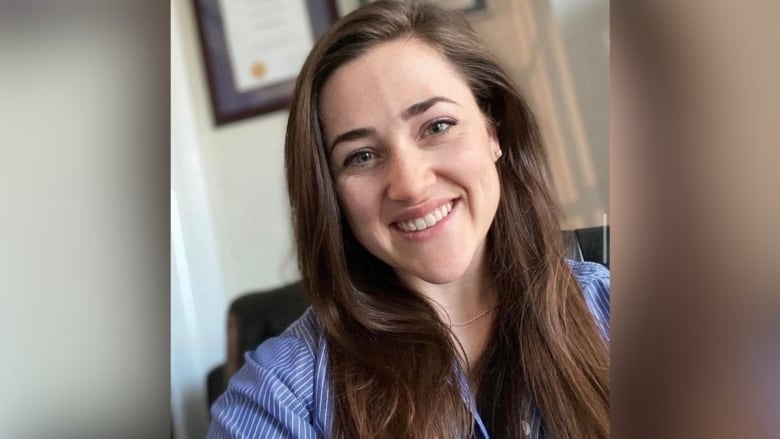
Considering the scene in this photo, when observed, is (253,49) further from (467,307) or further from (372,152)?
(467,307)

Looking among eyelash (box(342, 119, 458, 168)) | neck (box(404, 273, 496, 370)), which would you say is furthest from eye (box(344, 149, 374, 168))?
neck (box(404, 273, 496, 370))

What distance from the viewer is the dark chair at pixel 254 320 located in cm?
58

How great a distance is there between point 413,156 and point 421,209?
43mm

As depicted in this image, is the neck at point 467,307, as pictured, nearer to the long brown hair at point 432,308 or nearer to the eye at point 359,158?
the long brown hair at point 432,308

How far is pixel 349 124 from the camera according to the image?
1.71 feet

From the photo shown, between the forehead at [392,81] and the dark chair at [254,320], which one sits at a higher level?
the forehead at [392,81]

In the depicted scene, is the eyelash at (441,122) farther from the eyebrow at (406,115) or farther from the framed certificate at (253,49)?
the framed certificate at (253,49)

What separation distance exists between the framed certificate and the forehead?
6cm

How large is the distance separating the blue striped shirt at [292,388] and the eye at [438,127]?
151 millimetres

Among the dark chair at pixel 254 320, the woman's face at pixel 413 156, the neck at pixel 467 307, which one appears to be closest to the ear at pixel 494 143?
the woman's face at pixel 413 156

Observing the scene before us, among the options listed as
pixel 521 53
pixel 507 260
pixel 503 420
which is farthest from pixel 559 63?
pixel 503 420

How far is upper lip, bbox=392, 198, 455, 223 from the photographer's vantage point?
51 centimetres

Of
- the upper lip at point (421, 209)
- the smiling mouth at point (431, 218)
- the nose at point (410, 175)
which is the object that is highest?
the nose at point (410, 175)
